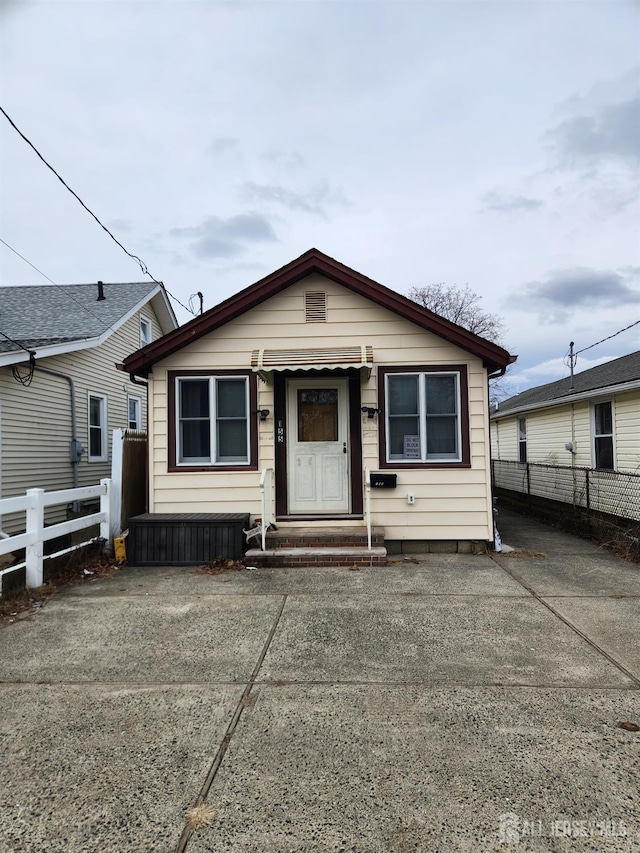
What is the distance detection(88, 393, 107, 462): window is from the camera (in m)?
11.5

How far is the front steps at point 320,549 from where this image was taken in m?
6.40

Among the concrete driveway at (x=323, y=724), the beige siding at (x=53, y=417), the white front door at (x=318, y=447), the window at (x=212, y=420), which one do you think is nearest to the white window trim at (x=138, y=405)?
the beige siding at (x=53, y=417)

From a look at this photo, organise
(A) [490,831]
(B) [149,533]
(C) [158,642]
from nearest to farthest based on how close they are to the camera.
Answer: (A) [490,831] → (C) [158,642] → (B) [149,533]

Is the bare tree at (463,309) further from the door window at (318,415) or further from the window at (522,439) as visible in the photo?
the door window at (318,415)

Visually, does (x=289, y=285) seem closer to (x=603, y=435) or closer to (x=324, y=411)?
(x=324, y=411)

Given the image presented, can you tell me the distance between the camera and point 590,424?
10.8 m

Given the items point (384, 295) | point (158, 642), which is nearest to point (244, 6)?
point (384, 295)

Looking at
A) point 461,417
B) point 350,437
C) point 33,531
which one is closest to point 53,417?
point 33,531

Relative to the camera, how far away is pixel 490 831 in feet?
6.32

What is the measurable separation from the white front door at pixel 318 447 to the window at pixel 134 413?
25.4 ft

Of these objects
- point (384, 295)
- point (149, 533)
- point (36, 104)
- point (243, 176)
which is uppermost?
point (243, 176)

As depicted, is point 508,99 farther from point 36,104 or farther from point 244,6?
point 36,104

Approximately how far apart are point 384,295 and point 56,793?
6.50 meters

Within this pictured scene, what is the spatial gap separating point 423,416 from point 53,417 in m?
7.65
